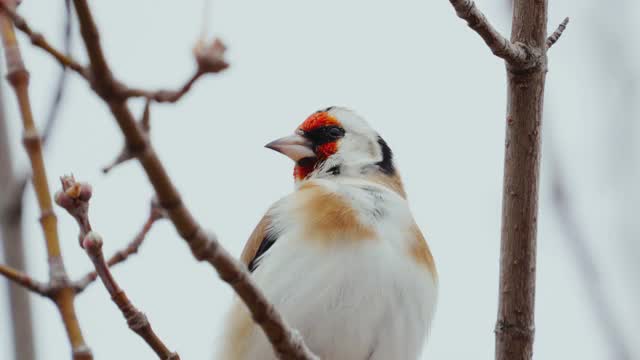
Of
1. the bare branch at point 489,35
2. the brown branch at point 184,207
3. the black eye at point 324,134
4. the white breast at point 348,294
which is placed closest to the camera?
the brown branch at point 184,207

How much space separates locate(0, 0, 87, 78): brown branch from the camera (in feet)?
4.83

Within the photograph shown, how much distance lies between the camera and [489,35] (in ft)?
8.99

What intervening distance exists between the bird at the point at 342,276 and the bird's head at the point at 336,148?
576 millimetres

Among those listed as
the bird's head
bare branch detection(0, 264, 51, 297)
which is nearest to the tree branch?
bare branch detection(0, 264, 51, 297)

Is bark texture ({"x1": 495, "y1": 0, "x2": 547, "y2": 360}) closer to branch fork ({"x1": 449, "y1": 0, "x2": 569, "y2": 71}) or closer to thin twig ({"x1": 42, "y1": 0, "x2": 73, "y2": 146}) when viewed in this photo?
branch fork ({"x1": 449, "y1": 0, "x2": 569, "y2": 71})

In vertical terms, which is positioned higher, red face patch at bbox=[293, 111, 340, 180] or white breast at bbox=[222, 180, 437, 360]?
red face patch at bbox=[293, 111, 340, 180]

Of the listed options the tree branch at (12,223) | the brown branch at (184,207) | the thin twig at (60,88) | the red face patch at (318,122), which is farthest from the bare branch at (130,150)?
the red face patch at (318,122)

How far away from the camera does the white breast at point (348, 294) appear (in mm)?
3229

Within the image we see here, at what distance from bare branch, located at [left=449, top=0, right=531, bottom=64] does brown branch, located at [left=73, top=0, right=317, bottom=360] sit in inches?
41.2

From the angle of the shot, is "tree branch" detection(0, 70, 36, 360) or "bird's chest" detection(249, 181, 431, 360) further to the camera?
"bird's chest" detection(249, 181, 431, 360)

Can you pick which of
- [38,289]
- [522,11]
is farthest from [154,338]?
[522,11]

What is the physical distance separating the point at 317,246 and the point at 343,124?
1.35m

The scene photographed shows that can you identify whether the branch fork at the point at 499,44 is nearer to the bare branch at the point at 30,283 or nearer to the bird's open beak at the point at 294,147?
the bare branch at the point at 30,283

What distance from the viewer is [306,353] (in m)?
2.27
